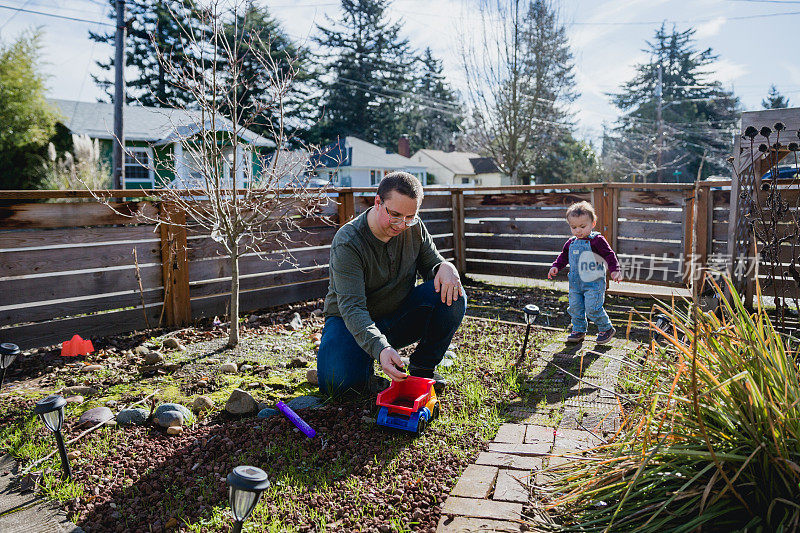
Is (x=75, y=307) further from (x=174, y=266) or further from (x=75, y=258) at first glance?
(x=174, y=266)

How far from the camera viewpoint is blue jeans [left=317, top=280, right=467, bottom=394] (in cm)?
302

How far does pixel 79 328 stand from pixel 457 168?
1360 inches

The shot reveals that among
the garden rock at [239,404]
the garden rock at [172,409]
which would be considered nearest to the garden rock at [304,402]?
the garden rock at [239,404]

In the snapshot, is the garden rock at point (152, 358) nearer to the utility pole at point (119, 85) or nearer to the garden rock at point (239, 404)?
the garden rock at point (239, 404)

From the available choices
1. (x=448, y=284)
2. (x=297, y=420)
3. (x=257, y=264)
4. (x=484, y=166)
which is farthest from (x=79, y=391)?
(x=484, y=166)

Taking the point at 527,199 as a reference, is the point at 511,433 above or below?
below

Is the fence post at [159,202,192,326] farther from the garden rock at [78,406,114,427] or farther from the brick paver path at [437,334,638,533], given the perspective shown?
the brick paver path at [437,334,638,533]

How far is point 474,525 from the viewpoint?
1.85 metres

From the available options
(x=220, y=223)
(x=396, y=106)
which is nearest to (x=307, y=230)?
(x=220, y=223)

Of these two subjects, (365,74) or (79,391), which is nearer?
(79,391)

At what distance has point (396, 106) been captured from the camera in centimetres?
3362

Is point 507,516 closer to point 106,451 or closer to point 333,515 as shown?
point 333,515

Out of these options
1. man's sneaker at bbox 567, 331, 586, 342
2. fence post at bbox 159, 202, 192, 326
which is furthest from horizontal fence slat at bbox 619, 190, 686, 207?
fence post at bbox 159, 202, 192, 326

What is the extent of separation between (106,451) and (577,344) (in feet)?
11.0
